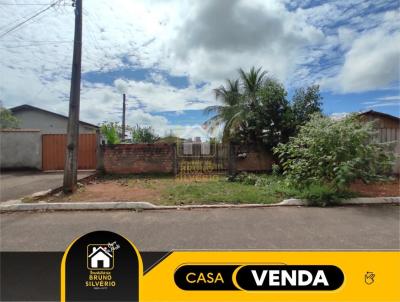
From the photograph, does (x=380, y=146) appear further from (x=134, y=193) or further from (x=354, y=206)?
(x=134, y=193)

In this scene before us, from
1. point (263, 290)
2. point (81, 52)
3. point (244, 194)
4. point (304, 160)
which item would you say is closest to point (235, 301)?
point (263, 290)

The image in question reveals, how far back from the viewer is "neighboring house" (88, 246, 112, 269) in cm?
232

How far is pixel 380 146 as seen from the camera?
282 inches

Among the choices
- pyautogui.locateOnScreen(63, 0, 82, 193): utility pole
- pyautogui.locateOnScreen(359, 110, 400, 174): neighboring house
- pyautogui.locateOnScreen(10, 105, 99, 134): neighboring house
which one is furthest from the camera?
pyautogui.locateOnScreen(10, 105, 99, 134): neighboring house

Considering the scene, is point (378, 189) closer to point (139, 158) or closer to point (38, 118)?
point (139, 158)

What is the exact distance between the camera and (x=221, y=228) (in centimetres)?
456

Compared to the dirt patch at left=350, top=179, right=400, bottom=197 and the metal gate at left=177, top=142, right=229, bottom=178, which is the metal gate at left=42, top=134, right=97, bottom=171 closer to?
the metal gate at left=177, top=142, right=229, bottom=178

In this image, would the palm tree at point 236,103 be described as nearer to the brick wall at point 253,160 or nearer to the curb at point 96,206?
the brick wall at point 253,160

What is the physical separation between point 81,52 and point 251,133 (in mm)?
7643

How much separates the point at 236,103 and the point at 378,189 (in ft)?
33.6

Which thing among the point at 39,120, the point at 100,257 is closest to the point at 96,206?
the point at 100,257

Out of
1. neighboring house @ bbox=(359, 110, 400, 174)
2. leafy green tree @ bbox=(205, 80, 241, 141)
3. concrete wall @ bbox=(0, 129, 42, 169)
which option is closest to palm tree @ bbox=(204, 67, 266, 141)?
leafy green tree @ bbox=(205, 80, 241, 141)

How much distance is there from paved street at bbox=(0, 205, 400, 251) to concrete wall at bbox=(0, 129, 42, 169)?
27.3ft

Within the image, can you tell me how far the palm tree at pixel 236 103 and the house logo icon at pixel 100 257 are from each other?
10.7 m
